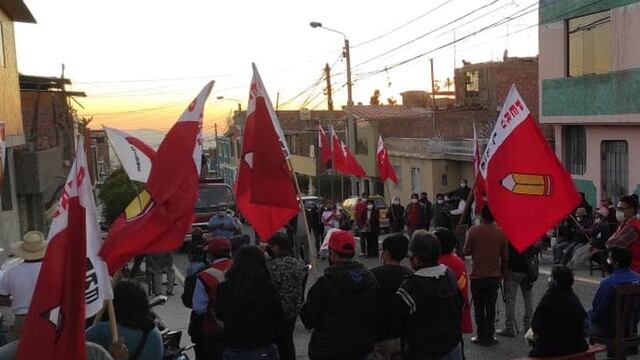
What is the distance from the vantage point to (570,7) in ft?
65.1

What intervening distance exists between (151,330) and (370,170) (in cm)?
3686

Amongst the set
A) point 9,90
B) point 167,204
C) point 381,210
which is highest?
point 9,90

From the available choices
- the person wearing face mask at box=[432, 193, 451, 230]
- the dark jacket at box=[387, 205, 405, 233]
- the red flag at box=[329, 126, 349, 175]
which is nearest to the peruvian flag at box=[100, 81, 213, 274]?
the person wearing face mask at box=[432, 193, 451, 230]

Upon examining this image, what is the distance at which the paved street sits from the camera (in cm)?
741

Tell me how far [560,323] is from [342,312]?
199cm

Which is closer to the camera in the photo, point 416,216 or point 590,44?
point 416,216

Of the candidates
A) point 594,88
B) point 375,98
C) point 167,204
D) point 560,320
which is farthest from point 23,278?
point 375,98

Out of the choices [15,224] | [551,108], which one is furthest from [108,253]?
[551,108]

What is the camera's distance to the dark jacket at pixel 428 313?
4.55 m

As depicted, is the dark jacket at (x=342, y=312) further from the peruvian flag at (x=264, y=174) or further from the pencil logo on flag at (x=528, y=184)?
the pencil logo on flag at (x=528, y=184)

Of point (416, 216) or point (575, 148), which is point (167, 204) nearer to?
point (416, 216)

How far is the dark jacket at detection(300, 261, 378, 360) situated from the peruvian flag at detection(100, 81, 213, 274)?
1.08 m

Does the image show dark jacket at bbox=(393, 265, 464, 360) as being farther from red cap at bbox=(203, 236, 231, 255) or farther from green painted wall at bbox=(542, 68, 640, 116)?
green painted wall at bbox=(542, 68, 640, 116)

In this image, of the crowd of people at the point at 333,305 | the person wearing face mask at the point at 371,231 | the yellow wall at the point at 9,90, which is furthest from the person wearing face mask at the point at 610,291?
the yellow wall at the point at 9,90
